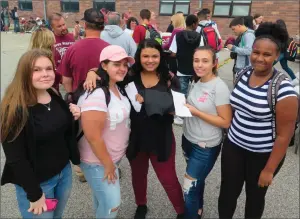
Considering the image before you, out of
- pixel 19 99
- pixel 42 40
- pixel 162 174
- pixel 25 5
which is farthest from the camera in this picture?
pixel 25 5

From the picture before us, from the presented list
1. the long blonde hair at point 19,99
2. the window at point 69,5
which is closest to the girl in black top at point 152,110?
the long blonde hair at point 19,99

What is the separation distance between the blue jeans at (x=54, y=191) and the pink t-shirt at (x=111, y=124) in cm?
19

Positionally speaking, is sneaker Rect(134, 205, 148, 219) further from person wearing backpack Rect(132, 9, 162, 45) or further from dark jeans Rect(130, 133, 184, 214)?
person wearing backpack Rect(132, 9, 162, 45)

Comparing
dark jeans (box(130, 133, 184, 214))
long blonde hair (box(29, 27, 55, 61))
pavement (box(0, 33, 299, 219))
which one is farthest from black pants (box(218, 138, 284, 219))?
long blonde hair (box(29, 27, 55, 61))

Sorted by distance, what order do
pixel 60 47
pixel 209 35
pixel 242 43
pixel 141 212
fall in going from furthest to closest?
pixel 209 35, pixel 242 43, pixel 60 47, pixel 141 212

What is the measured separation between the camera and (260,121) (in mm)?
1795

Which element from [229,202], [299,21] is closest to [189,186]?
[229,202]

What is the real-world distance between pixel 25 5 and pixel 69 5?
14.6ft

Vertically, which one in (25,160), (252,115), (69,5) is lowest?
(25,160)

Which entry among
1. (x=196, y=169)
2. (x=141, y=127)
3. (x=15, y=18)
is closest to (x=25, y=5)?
(x=15, y=18)

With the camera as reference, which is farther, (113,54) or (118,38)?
(118,38)

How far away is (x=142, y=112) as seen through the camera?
1985mm

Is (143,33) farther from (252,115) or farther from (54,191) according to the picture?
(54,191)

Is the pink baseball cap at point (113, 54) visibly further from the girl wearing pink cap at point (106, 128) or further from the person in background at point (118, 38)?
the person in background at point (118, 38)
